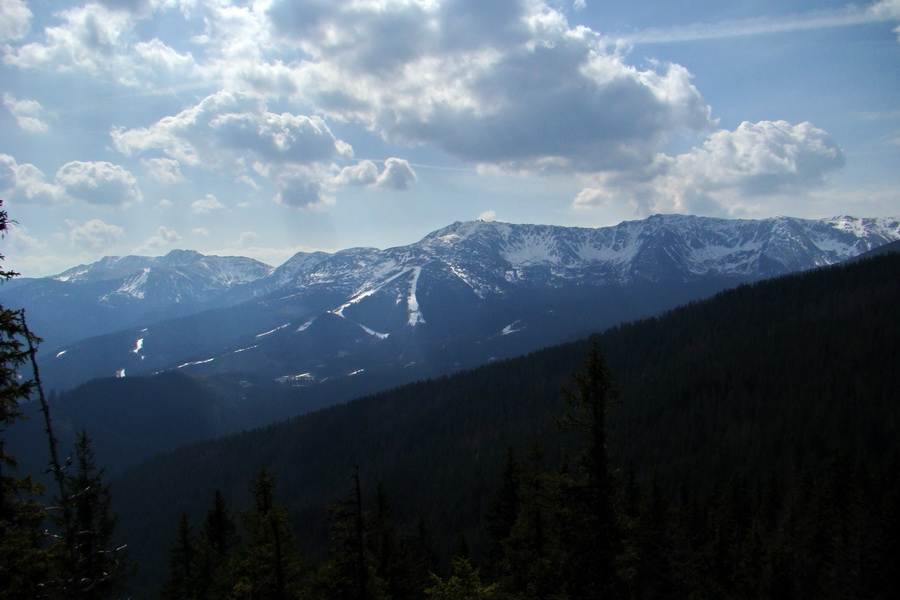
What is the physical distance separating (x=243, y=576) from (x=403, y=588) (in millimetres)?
10633

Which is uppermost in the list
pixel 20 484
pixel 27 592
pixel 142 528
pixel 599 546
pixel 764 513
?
pixel 20 484

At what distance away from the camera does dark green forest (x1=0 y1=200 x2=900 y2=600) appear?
59.7ft

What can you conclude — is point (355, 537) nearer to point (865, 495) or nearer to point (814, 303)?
point (865, 495)

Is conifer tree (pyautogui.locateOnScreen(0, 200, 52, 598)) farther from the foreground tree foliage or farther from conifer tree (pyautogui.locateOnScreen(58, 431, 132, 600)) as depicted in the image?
conifer tree (pyautogui.locateOnScreen(58, 431, 132, 600))

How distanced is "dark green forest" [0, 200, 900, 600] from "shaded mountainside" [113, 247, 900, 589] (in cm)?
67

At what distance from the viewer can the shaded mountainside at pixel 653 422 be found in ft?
362

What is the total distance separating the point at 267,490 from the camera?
95.0 feet

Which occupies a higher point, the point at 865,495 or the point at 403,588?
the point at 403,588

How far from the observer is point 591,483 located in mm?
16984

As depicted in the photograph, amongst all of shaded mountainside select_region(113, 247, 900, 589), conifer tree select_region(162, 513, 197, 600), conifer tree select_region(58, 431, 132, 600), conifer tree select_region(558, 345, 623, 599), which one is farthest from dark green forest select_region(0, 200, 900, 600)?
shaded mountainside select_region(113, 247, 900, 589)

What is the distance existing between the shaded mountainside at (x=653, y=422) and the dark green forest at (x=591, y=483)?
670 millimetres

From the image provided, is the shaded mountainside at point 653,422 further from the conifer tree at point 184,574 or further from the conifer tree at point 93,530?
the conifer tree at point 93,530

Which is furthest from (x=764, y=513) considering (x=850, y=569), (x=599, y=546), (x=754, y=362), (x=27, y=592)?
(x=754, y=362)

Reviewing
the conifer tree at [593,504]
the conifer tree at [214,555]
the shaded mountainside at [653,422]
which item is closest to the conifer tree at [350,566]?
the conifer tree at [214,555]
